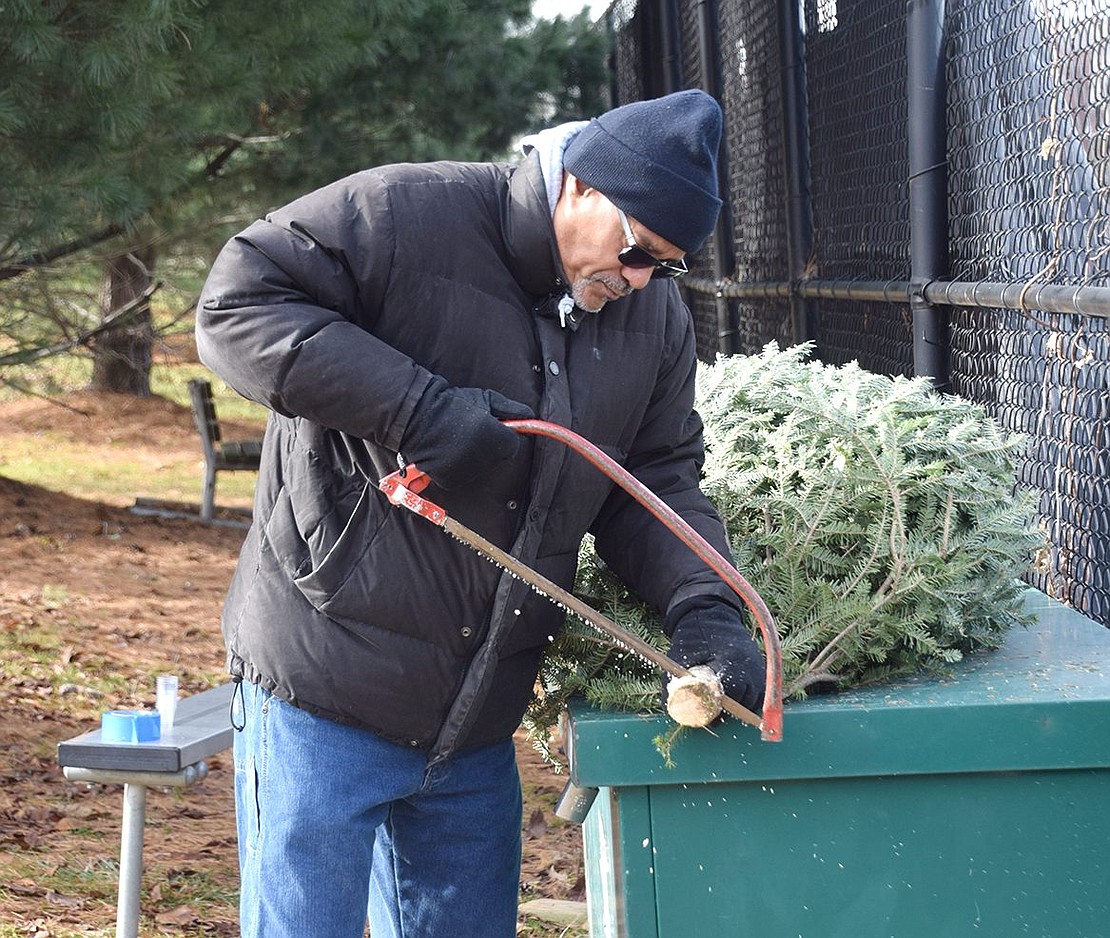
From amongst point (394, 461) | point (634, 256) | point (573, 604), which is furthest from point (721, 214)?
point (573, 604)

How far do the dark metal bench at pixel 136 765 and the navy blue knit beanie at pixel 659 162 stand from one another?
1.66 m

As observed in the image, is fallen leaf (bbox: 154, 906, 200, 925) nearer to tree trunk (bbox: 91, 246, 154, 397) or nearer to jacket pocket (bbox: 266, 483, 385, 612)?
jacket pocket (bbox: 266, 483, 385, 612)

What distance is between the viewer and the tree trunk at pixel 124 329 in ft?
32.4

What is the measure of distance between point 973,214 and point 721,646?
1.95 metres

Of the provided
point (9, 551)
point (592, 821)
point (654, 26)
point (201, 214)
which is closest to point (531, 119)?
point (654, 26)

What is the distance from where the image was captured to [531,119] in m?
11.3

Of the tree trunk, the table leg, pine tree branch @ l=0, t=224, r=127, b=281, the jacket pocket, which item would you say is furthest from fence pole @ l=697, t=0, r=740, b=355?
the jacket pocket

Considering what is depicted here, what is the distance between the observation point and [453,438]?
6.83 feet

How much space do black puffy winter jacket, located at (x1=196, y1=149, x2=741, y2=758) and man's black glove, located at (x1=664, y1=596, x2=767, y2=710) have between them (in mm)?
51

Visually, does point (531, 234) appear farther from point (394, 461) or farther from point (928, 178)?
point (928, 178)

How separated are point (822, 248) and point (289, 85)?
3554mm

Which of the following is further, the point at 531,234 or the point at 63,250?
the point at 63,250

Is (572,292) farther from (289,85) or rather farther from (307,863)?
(289,85)

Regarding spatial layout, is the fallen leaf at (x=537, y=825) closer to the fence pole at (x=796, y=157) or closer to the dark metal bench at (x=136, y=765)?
the dark metal bench at (x=136, y=765)
